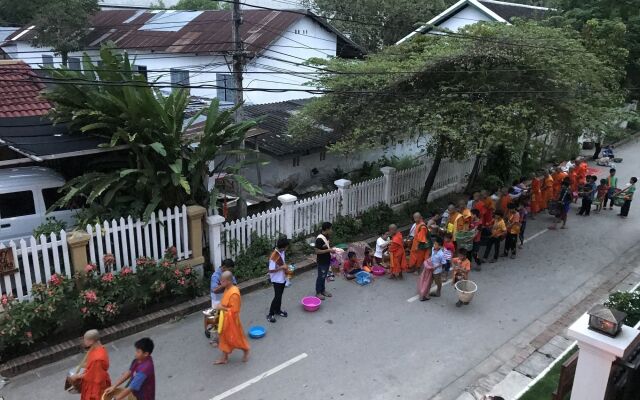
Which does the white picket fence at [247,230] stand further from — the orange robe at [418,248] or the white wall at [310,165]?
the white wall at [310,165]

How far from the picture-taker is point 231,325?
6891mm

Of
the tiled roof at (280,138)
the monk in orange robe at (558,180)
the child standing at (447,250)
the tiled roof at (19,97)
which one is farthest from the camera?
the monk in orange robe at (558,180)

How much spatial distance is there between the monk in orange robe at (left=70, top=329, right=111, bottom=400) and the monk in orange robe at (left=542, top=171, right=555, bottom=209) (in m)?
12.0

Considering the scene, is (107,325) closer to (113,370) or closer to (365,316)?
(113,370)

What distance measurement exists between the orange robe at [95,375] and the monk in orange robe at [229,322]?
168 cm

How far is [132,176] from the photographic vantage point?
28.3 feet

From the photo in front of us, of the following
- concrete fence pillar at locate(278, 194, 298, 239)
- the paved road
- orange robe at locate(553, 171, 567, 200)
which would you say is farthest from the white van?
orange robe at locate(553, 171, 567, 200)

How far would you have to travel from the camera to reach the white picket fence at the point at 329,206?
9844mm

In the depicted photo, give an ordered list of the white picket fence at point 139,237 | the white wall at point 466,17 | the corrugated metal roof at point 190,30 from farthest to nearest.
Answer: the white wall at point 466,17 → the corrugated metal roof at point 190,30 → the white picket fence at point 139,237

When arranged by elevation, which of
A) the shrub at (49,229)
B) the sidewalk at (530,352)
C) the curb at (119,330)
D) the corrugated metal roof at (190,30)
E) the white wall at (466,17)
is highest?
the white wall at (466,17)

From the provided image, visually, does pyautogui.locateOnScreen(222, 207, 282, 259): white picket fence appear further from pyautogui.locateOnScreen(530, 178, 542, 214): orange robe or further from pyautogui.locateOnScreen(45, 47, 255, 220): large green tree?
pyautogui.locateOnScreen(530, 178, 542, 214): orange robe

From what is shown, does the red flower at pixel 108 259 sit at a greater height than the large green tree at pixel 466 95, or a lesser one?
lesser

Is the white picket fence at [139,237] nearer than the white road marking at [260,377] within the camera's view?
No

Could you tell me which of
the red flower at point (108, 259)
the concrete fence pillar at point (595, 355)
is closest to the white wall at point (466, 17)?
the red flower at point (108, 259)
